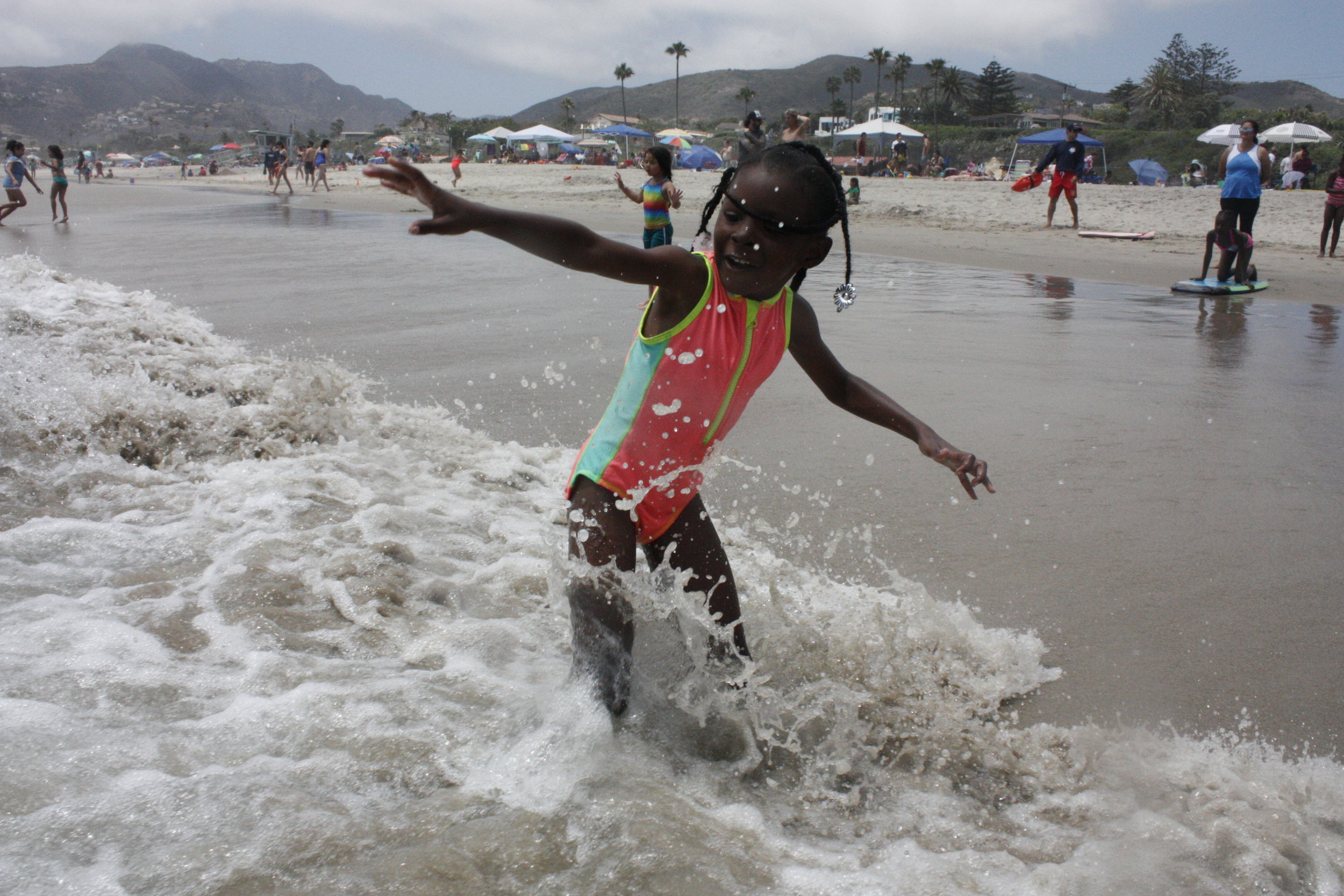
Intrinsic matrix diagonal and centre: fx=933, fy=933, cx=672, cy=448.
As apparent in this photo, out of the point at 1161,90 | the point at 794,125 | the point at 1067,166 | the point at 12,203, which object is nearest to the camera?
the point at 794,125

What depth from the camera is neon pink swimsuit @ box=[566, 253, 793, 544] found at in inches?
81.3

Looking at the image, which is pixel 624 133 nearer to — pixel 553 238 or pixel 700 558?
pixel 700 558

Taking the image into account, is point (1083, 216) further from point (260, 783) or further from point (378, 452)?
point (260, 783)

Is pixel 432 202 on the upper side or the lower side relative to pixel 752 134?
lower

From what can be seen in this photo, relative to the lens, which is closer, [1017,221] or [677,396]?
[677,396]

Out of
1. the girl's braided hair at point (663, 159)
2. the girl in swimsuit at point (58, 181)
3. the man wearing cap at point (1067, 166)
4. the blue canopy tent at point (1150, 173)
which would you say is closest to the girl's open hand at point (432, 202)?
the girl's braided hair at point (663, 159)

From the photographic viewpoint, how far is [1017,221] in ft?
53.6

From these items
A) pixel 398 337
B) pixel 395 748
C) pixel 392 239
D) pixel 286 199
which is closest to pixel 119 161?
pixel 286 199

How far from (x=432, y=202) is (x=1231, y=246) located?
380 inches

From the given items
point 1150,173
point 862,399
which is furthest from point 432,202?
point 1150,173

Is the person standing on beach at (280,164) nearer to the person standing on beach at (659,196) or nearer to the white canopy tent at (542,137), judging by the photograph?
the person standing on beach at (659,196)

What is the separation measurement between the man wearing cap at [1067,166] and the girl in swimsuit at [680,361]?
1276 cm

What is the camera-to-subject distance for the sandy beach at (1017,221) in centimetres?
1125

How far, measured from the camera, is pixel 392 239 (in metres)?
13.2
